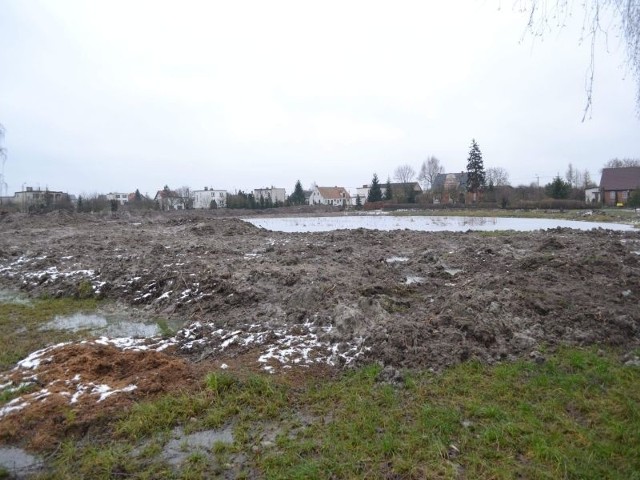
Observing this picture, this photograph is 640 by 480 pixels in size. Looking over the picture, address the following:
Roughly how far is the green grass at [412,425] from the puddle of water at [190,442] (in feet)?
0.26

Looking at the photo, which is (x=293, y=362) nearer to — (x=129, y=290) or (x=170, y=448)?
(x=170, y=448)

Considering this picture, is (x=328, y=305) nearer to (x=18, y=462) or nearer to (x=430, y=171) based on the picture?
(x=18, y=462)

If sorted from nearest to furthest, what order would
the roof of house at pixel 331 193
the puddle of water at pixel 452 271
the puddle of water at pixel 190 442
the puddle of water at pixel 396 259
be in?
1. the puddle of water at pixel 190 442
2. the puddle of water at pixel 452 271
3. the puddle of water at pixel 396 259
4. the roof of house at pixel 331 193

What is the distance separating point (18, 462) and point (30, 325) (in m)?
4.64

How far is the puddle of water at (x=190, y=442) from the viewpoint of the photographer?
3.57 m

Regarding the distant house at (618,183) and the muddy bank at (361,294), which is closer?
the muddy bank at (361,294)

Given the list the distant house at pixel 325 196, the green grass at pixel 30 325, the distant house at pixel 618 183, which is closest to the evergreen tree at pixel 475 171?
the distant house at pixel 618 183

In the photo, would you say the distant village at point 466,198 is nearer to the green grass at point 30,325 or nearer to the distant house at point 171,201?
the distant house at point 171,201

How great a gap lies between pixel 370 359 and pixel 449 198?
58.4m

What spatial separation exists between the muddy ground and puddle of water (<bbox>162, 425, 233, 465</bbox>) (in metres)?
0.92

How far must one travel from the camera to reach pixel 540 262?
32.2 ft

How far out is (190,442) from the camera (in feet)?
12.3

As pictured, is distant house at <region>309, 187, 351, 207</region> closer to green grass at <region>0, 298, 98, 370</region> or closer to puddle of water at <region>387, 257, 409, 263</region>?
puddle of water at <region>387, 257, 409, 263</region>

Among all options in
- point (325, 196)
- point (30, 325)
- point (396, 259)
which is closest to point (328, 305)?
point (30, 325)
